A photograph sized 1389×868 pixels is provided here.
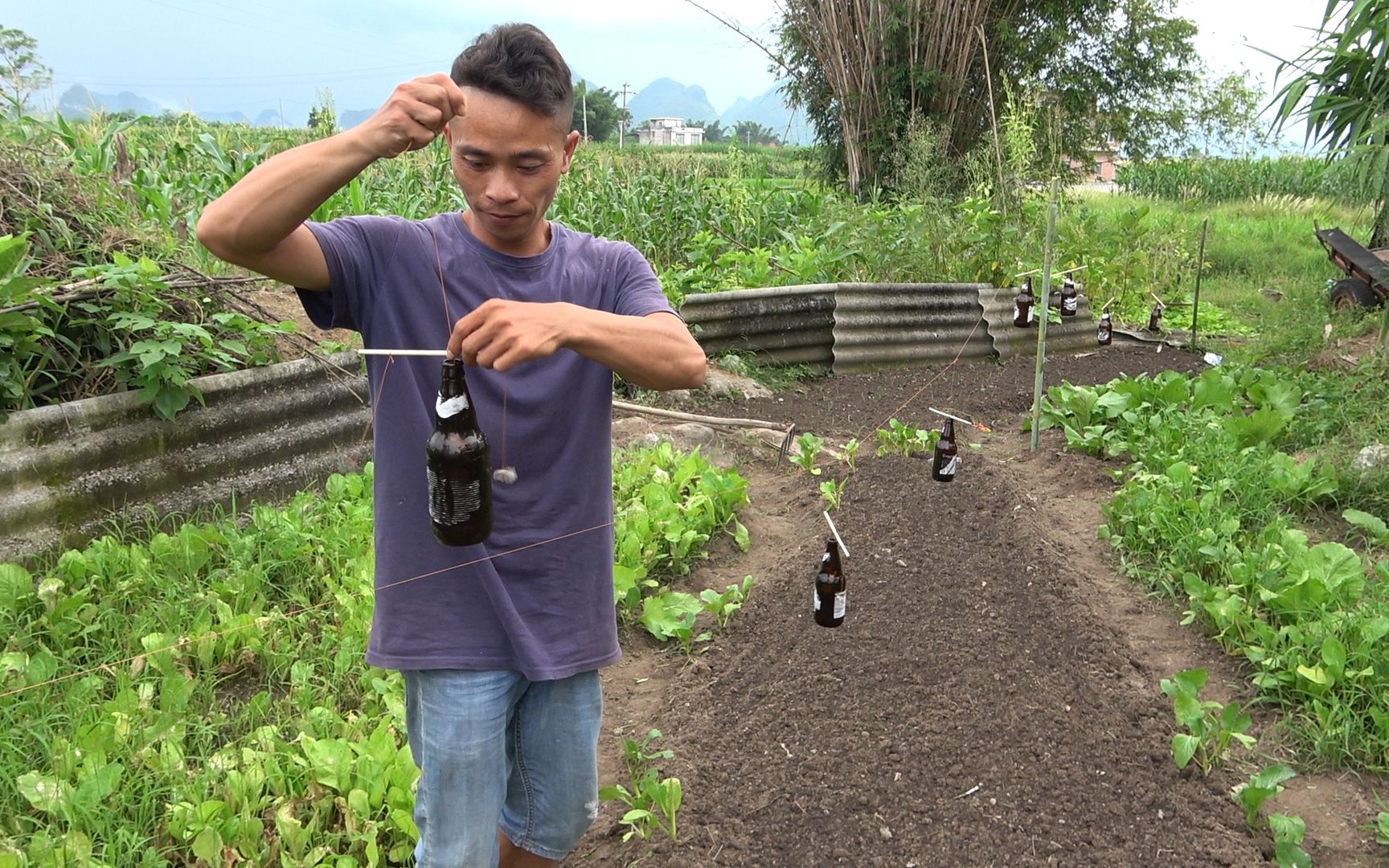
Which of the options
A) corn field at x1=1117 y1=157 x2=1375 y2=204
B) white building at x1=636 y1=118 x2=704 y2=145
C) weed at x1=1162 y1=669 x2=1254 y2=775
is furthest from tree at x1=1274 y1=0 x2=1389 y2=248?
white building at x1=636 y1=118 x2=704 y2=145

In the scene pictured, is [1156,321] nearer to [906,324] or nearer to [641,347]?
[906,324]

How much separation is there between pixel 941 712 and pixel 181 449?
10.1 feet

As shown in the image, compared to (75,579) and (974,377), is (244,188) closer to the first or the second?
(75,579)

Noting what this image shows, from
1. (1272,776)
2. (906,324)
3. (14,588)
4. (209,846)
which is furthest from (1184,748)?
(906,324)

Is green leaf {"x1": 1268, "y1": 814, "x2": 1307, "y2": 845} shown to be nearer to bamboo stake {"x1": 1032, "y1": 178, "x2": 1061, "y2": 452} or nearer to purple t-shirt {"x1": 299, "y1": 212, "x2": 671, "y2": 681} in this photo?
purple t-shirt {"x1": 299, "y1": 212, "x2": 671, "y2": 681}

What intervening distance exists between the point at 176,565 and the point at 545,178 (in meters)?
2.51

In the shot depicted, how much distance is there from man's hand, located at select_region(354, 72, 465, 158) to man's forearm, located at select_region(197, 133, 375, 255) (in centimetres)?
3

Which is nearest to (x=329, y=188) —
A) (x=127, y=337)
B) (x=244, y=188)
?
(x=244, y=188)

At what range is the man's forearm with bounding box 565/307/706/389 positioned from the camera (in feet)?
5.22

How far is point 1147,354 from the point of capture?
9211mm

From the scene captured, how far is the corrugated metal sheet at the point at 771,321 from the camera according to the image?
7504 mm

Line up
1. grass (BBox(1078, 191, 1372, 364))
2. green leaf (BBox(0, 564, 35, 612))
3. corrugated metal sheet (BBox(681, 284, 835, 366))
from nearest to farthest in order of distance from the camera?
green leaf (BBox(0, 564, 35, 612)) → corrugated metal sheet (BBox(681, 284, 835, 366)) → grass (BBox(1078, 191, 1372, 364))

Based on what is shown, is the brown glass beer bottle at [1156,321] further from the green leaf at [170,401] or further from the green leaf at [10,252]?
the green leaf at [10,252]

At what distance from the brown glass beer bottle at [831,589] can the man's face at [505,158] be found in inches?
61.6
